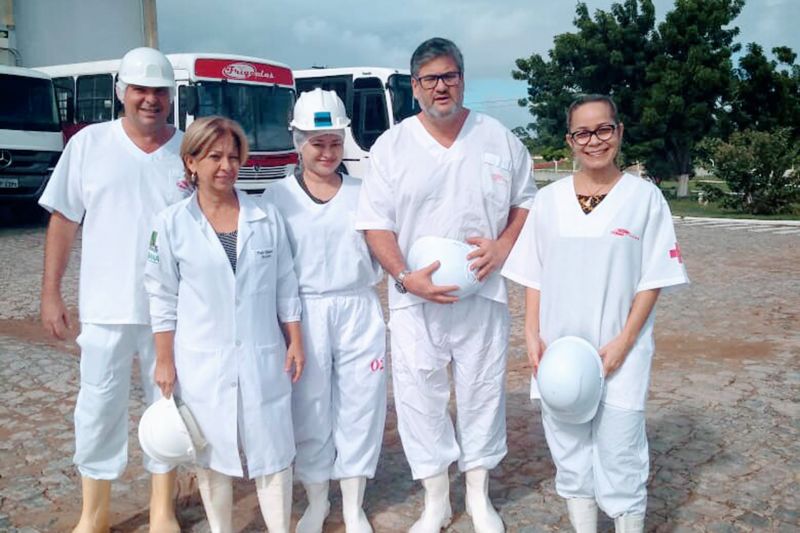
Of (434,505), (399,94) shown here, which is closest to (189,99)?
(399,94)

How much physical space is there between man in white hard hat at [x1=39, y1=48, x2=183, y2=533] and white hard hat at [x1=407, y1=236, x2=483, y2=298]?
106 centimetres

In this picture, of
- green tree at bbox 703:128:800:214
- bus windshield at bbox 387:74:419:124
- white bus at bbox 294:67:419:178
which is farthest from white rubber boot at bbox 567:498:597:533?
green tree at bbox 703:128:800:214

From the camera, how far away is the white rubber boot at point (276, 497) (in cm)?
316

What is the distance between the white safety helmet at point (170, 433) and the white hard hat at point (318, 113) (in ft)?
4.06

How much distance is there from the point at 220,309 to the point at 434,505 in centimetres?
130

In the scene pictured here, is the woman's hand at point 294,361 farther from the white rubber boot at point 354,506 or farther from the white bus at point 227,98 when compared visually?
the white bus at point 227,98

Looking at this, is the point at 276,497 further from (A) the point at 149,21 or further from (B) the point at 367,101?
(A) the point at 149,21

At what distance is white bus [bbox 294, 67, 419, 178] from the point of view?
1759cm

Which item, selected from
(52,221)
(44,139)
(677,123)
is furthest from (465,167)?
(677,123)

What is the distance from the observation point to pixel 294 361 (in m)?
3.20

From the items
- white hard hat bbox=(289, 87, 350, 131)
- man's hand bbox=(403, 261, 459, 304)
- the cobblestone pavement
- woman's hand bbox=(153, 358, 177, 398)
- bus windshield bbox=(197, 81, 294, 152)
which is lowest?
the cobblestone pavement

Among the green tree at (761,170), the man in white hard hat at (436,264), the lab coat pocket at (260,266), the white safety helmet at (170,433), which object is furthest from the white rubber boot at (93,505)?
the green tree at (761,170)

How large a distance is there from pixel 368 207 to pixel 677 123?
83.1 feet

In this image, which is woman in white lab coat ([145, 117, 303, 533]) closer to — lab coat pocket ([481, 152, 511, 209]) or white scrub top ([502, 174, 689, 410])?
lab coat pocket ([481, 152, 511, 209])
